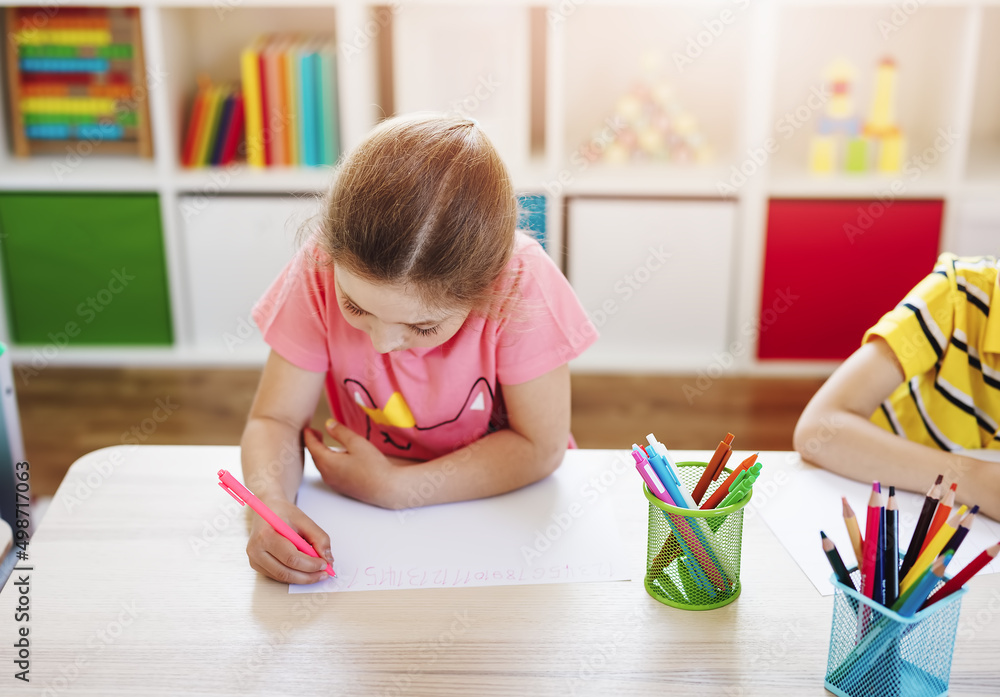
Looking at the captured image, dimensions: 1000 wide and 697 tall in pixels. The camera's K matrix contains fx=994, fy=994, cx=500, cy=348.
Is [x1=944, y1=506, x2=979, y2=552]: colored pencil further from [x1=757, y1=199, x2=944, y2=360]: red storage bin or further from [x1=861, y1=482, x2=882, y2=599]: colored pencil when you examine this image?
[x1=757, y1=199, x2=944, y2=360]: red storage bin

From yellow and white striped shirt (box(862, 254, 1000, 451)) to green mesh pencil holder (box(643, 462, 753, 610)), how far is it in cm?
40

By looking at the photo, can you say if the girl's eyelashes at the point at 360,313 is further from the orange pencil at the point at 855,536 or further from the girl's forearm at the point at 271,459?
the orange pencil at the point at 855,536

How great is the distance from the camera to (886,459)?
1.00 metres

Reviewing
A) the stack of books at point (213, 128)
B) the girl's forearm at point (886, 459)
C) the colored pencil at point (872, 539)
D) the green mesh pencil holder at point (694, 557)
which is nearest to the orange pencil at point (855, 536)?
the colored pencil at point (872, 539)

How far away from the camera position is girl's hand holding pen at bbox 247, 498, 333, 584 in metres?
0.83

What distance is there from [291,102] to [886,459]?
1.89m

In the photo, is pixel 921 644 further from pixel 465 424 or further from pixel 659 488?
pixel 465 424

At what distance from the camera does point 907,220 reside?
7.98 ft

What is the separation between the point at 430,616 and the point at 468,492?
20 cm

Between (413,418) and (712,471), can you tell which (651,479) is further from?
(413,418)

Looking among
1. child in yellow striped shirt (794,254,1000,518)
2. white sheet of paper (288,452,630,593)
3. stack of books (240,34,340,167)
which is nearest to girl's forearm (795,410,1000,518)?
child in yellow striped shirt (794,254,1000,518)

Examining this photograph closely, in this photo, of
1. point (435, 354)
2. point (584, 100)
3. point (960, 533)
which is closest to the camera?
point (960, 533)

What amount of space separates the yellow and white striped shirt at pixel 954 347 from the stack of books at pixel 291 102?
171cm

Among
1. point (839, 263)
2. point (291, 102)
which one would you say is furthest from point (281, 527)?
point (839, 263)
